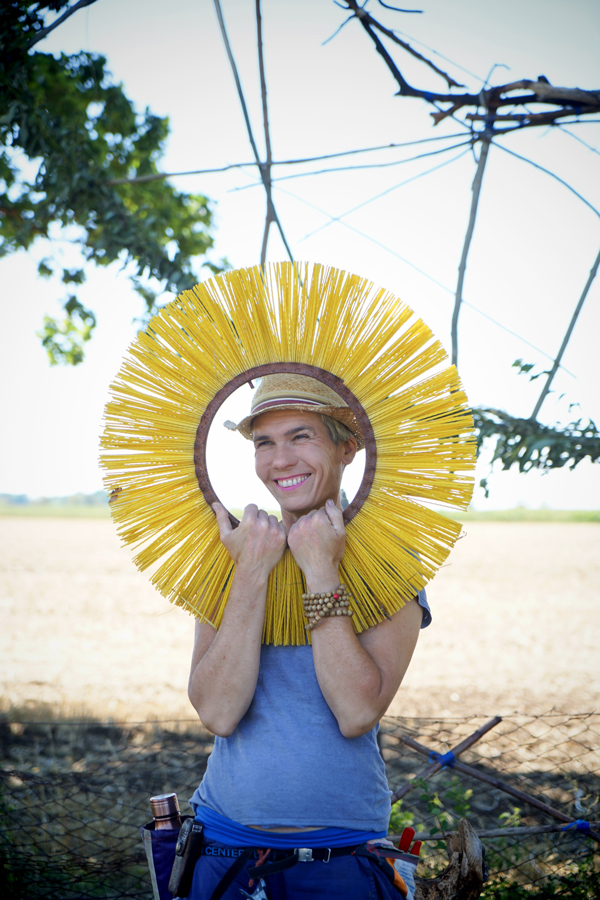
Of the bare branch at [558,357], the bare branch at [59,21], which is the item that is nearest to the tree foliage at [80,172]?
the bare branch at [59,21]

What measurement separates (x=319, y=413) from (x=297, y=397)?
0.09 meters

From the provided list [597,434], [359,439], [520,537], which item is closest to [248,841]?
[359,439]

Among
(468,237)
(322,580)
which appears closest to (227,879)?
(322,580)

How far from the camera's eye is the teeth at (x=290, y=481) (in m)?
1.84

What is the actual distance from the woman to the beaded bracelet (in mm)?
11

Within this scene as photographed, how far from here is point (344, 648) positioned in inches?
62.7

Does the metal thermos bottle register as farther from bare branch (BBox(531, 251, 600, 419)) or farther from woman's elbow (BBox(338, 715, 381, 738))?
bare branch (BBox(531, 251, 600, 419))

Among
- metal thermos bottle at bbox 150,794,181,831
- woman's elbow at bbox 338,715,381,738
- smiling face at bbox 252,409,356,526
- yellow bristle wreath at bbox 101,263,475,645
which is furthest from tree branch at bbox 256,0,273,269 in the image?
metal thermos bottle at bbox 150,794,181,831

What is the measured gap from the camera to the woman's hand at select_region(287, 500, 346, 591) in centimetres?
164

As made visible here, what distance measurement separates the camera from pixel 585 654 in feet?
26.0

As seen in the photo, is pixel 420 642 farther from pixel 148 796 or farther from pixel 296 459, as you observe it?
pixel 296 459

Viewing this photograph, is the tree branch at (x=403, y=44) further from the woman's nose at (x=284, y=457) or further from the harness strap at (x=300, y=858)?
the harness strap at (x=300, y=858)

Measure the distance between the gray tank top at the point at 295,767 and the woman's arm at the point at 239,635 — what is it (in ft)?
0.26

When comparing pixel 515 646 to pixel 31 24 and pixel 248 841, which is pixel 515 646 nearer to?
pixel 248 841
